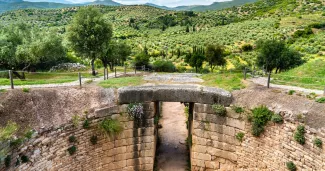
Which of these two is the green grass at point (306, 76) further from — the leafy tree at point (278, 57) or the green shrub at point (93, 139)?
the green shrub at point (93, 139)

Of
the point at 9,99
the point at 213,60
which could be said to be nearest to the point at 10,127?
the point at 9,99

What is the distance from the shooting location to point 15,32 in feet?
80.4

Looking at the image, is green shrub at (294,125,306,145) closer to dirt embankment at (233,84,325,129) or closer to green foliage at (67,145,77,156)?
dirt embankment at (233,84,325,129)

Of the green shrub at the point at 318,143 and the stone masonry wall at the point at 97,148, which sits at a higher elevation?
the green shrub at the point at 318,143

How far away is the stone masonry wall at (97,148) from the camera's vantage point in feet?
31.7

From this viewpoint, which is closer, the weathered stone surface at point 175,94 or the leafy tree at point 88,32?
the weathered stone surface at point 175,94

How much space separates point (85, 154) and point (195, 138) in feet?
17.6

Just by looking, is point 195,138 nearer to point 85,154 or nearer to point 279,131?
point 279,131

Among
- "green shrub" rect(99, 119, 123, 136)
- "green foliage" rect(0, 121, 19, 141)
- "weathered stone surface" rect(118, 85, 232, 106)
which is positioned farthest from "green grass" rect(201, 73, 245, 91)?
"green foliage" rect(0, 121, 19, 141)

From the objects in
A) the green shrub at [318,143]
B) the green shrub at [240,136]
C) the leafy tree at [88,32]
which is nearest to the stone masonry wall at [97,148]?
the green shrub at [240,136]

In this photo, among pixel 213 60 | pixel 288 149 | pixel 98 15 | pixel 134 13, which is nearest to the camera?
pixel 288 149

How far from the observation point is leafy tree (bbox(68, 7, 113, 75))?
2300 cm

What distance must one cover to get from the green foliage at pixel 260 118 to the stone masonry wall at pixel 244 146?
0.77ft

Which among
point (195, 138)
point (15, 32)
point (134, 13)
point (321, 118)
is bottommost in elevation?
point (195, 138)
